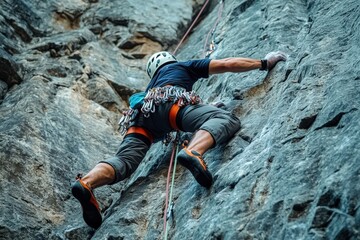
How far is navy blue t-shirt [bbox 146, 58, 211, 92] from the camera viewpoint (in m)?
5.52

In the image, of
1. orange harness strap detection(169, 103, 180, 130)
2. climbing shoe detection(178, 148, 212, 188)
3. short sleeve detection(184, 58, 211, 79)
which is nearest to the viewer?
climbing shoe detection(178, 148, 212, 188)

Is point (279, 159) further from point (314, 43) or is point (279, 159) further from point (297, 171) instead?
point (314, 43)

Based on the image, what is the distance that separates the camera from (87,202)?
15.9 feet

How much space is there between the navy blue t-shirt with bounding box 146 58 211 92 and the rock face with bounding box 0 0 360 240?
43 centimetres

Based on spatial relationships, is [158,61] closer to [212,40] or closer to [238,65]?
[238,65]

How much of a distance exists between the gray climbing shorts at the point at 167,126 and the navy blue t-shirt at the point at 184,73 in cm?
37

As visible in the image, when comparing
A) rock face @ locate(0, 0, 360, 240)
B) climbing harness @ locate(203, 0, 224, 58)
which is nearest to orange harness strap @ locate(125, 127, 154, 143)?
rock face @ locate(0, 0, 360, 240)

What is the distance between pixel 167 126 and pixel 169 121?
99 millimetres

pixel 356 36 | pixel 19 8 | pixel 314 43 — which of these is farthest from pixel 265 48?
pixel 19 8

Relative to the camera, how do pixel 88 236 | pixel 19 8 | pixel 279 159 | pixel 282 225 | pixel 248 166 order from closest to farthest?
1. pixel 282 225
2. pixel 279 159
3. pixel 248 166
4. pixel 88 236
5. pixel 19 8

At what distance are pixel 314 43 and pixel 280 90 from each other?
23.8 inches

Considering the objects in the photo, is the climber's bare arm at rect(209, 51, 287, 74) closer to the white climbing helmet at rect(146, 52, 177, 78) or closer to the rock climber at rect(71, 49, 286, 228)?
the rock climber at rect(71, 49, 286, 228)

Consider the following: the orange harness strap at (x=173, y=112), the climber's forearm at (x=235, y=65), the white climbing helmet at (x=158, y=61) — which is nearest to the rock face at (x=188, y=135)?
the climber's forearm at (x=235, y=65)

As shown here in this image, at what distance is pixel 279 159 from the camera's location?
3.93 metres
